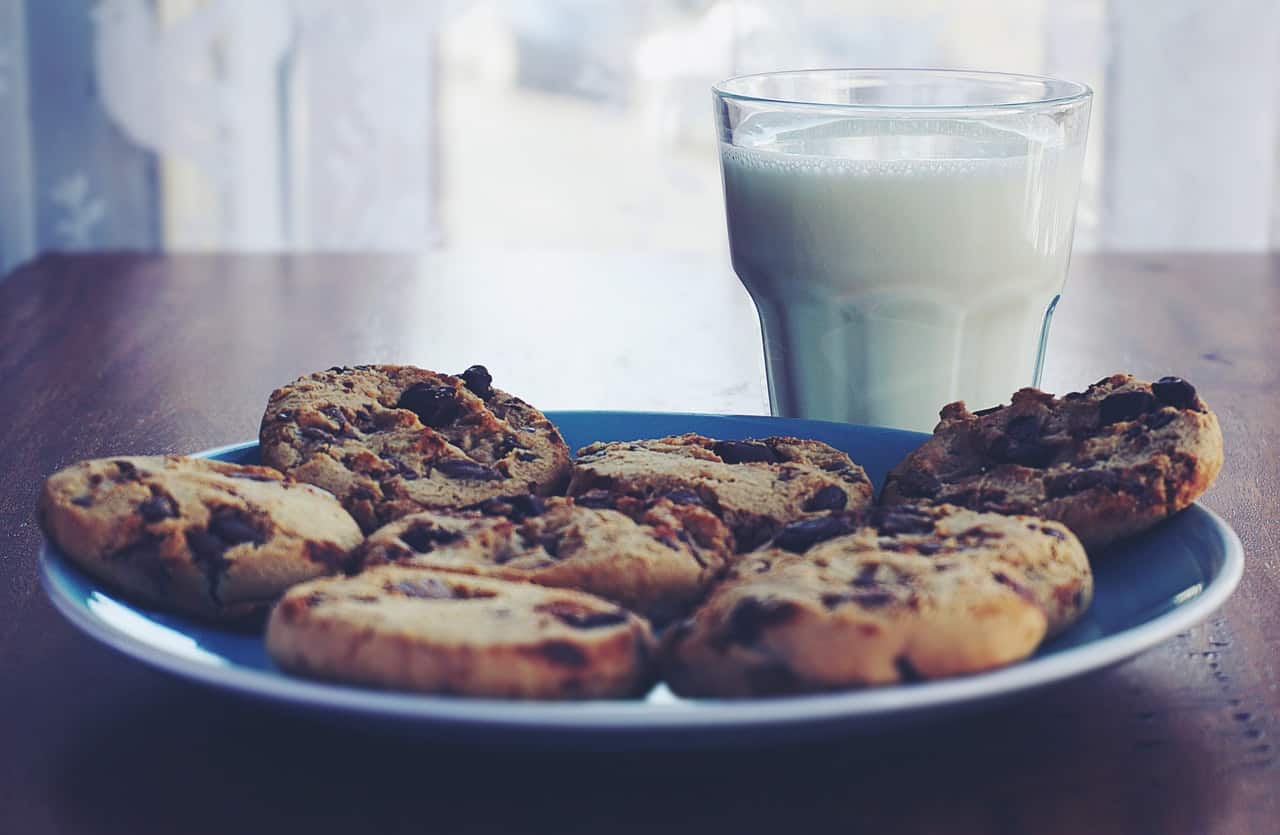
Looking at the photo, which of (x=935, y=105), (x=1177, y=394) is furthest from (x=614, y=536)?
(x=935, y=105)

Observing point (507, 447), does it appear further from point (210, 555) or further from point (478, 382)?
point (210, 555)

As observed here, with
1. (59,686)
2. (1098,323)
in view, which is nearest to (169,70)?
(1098,323)

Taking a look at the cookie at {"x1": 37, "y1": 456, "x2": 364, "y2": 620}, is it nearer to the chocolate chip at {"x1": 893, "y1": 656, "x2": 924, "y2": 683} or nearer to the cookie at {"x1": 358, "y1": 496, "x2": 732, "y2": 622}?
the cookie at {"x1": 358, "y1": 496, "x2": 732, "y2": 622}

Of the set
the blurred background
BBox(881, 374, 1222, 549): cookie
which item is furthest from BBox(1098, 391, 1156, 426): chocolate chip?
the blurred background

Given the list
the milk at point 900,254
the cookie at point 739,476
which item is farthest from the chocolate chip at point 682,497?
the milk at point 900,254

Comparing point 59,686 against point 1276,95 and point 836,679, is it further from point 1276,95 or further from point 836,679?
A: point 1276,95

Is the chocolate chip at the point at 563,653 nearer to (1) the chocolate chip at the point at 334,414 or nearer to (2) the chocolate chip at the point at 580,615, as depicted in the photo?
(2) the chocolate chip at the point at 580,615

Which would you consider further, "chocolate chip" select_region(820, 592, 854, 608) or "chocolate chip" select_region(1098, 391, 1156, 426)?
"chocolate chip" select_region(1098, 391, 1156, 426)

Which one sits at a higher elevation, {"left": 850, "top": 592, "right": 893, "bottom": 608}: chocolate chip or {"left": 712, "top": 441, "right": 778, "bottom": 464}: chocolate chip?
{"left": 850, "top": 592, "right": 893, "bottom": 608}: chocolate chip
